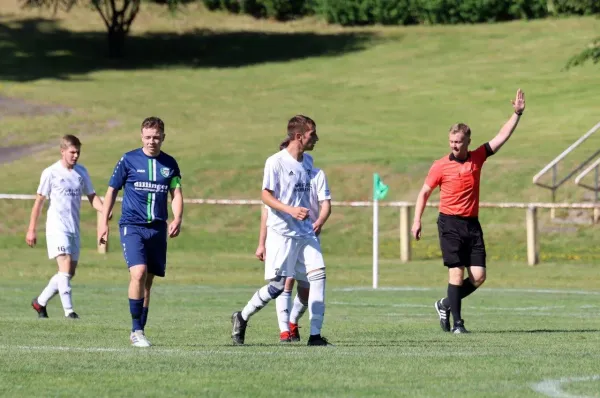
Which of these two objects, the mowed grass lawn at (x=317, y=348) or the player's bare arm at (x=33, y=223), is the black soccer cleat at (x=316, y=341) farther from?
the player's bare arm at (x=33, y=223)

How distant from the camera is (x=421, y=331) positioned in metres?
15.2

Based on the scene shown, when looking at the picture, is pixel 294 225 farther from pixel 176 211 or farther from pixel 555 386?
pixel 555 386

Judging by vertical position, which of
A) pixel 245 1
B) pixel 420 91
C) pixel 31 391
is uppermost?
pixel 245 1

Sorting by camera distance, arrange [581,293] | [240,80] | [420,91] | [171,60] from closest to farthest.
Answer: [581,293]
[420,91]
[240,80]
[171,60]

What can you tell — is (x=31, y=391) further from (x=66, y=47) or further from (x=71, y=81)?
(x=66, y=47)

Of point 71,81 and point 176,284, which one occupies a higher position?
point 71,81

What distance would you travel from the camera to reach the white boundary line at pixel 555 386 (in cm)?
929

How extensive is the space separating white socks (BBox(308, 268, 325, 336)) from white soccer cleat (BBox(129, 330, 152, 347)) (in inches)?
56.4

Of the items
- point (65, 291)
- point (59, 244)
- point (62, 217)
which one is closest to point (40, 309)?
point (65, 291)

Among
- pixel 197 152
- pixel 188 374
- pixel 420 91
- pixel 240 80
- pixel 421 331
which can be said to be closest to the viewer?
pixel 188 374

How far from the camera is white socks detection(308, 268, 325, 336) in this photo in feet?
42.6

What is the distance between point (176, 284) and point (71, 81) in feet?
155

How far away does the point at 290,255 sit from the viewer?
1322cm

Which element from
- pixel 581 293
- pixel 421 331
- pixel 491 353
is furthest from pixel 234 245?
pixel 491 353
